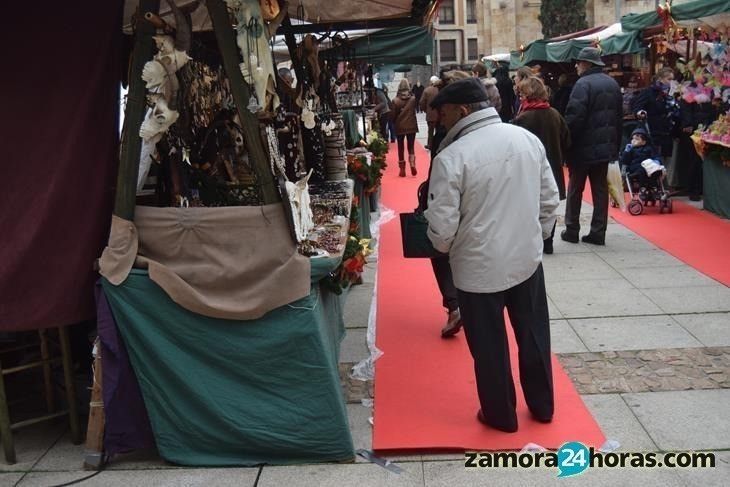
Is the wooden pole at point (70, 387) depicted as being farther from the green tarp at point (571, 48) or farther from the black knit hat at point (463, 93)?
the green tarp at point (571, 48)

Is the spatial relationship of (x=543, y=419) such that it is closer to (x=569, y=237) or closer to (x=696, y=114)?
(x=569, y=237)

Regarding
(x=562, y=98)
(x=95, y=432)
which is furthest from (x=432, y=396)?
(x=562, y=98)

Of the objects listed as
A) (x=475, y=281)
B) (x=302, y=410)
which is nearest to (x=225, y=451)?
(x=302, y=410)

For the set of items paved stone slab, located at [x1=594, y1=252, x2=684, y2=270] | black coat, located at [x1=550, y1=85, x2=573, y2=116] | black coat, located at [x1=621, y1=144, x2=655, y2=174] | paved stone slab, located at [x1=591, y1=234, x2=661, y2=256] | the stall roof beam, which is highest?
the stall roof beam

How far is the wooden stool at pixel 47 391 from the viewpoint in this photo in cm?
381

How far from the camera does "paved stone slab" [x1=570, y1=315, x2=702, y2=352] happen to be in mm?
5117

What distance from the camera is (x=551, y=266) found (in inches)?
292

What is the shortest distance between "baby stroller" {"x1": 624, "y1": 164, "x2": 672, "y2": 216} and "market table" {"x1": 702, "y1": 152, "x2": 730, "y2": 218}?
1.60ft

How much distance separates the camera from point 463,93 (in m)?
3.80

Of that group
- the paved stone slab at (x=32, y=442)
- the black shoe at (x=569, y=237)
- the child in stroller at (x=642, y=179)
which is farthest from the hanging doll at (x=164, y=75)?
the child in stroller at (x=642, y=179)

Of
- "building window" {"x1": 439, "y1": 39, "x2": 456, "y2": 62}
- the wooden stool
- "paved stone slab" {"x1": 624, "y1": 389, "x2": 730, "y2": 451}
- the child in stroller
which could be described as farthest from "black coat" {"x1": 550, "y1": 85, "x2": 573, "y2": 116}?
"building window" {"x1": 439, "y1": 39, "x2": 456, "y2": 62}

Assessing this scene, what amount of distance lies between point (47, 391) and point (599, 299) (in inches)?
174

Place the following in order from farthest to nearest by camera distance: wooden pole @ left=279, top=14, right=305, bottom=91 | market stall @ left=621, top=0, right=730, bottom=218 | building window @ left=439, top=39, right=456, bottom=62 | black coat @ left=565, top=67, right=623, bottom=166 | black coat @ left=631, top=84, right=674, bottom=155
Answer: building window @ left=439, top=39, right=456, bottom=62, black coat @ left=631, top=84, right=674, bottom=155, market stall @ left=621, top=0, right=730, bottom=218, black coat @ left=565, top=67, right=623, bottom=166, wooden pole @ left=279, top=14, right=305, bottom=91

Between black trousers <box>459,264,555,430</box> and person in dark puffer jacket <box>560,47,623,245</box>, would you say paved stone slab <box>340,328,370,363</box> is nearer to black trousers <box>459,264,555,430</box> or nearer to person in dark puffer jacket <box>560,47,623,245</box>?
black trousers <box>459,264,555,430</box>
